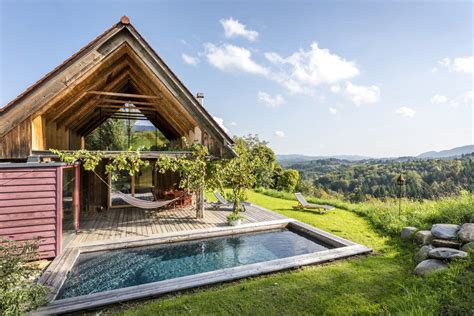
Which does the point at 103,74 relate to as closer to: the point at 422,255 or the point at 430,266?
the point at 430,266

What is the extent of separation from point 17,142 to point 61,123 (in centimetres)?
263

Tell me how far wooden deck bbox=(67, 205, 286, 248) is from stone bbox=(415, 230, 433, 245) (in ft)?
13.5

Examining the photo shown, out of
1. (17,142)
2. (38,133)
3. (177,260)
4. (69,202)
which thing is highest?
(38,133)

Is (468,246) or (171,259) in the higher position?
(468,246)

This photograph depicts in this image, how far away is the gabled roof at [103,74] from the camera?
5.61m

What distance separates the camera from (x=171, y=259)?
5750mm

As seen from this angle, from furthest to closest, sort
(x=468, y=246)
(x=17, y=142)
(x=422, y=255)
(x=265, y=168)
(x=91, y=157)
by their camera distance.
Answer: (x=265, y=168) → (x=91, y=157) → (x=17, y=142) → (x=422, y=255) → (x=468, y=246)

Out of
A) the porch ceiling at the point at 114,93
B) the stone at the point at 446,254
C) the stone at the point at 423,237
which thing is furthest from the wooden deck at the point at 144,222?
the stone at the point at 446,254

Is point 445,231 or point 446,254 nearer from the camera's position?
point 446,254

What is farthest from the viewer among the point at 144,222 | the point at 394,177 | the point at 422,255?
the point at 394,177

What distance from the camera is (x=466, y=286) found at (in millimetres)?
3617

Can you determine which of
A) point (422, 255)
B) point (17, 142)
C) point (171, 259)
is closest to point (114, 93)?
point (17, 142)

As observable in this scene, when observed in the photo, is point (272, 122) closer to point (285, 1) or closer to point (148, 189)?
point (285, 1)

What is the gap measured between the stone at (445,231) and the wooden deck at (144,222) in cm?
450
